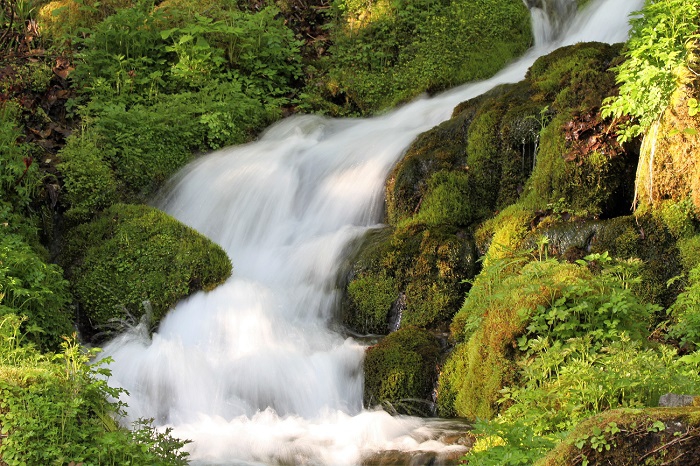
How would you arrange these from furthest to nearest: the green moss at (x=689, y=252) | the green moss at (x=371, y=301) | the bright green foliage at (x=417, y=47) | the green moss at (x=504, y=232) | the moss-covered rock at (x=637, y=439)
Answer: the bright green foliage at (x=417, y=47) < the green moss at (x=371, y=301) < the green moss at (x=504, y=232) < the green moss at (x=689, y=252) < the moss-covered rock at (x=637, y=439)

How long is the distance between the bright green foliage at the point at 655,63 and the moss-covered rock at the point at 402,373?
2.72m

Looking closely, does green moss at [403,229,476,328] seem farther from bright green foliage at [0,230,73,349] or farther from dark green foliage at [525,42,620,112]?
bright green foliage at [0,230,73,349]

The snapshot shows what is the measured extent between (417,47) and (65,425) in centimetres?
1021

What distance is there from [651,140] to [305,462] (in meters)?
4.23

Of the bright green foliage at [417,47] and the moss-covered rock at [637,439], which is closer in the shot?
the moss-covered rock at [637,439]

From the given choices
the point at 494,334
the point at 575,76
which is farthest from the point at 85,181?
the point at 494,334

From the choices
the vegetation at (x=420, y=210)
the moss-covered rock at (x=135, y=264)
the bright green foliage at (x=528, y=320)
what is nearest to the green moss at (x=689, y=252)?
the vegetation at (x=420, y=210)

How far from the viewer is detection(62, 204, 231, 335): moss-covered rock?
9.55m

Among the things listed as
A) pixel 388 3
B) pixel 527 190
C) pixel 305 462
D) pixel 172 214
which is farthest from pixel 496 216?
pixel 388 3

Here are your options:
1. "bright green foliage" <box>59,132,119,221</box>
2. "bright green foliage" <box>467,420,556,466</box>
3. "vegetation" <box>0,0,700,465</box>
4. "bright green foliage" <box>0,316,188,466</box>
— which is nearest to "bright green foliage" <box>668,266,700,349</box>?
"vegetation" <box>0,0,700,465</box>

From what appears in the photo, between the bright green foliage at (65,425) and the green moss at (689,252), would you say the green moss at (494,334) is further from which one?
the bright green foliage at (65,425)

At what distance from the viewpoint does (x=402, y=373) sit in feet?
25.1

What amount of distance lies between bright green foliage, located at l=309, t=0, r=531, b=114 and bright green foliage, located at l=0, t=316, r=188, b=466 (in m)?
8.79

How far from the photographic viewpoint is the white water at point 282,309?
7.03 metres
